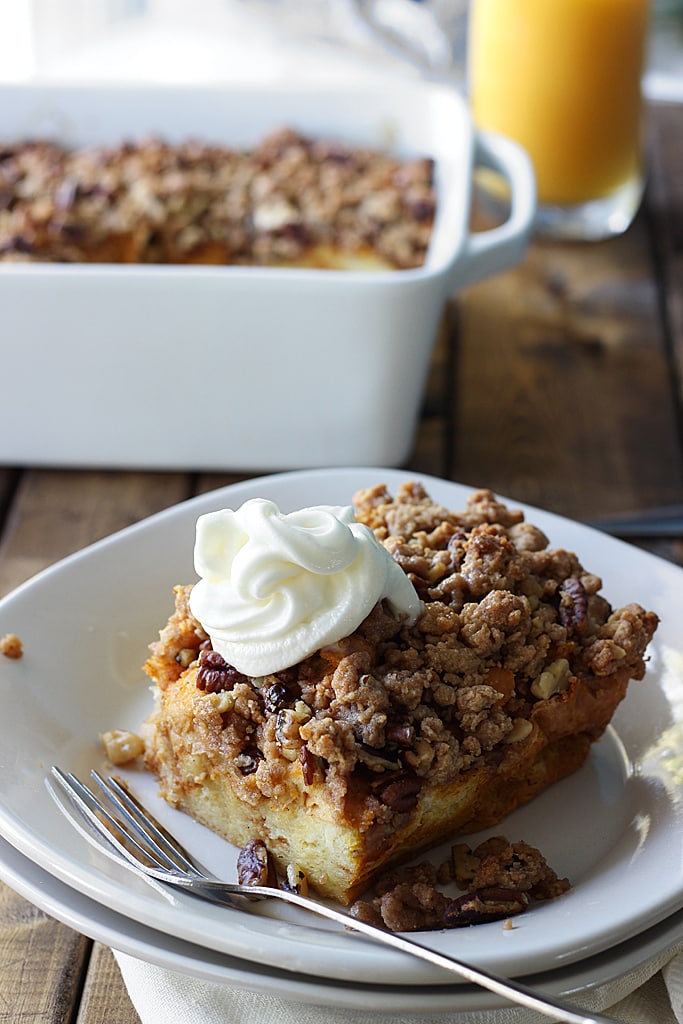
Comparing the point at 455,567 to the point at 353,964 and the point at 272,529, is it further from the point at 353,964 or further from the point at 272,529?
the point at 353,964

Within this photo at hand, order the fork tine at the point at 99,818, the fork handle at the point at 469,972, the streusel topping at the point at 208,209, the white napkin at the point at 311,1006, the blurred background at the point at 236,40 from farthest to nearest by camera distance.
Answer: the blurred background at the point at 236,40 → the streusel topping at the point at 208,209 → the fork tine at the point at 99,818 → the white napkin at the point at 311,1006 → the fork handle at the point at 469,972

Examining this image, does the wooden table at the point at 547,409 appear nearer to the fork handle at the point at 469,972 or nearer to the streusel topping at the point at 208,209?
the streusel topping at the point at 208,209

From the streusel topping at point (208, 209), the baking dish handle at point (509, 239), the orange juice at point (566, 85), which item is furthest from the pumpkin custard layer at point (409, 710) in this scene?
the orange juice at point (566, 85)

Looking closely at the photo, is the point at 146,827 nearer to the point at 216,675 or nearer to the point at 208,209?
the point at 216,675

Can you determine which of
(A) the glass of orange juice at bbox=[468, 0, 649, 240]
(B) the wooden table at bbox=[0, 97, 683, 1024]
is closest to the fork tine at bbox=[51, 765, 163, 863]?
(B) the wooden table at bbox=[0, 97, 683, 1024]

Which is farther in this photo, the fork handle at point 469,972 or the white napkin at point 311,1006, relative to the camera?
the white napkin at point 311,1006
